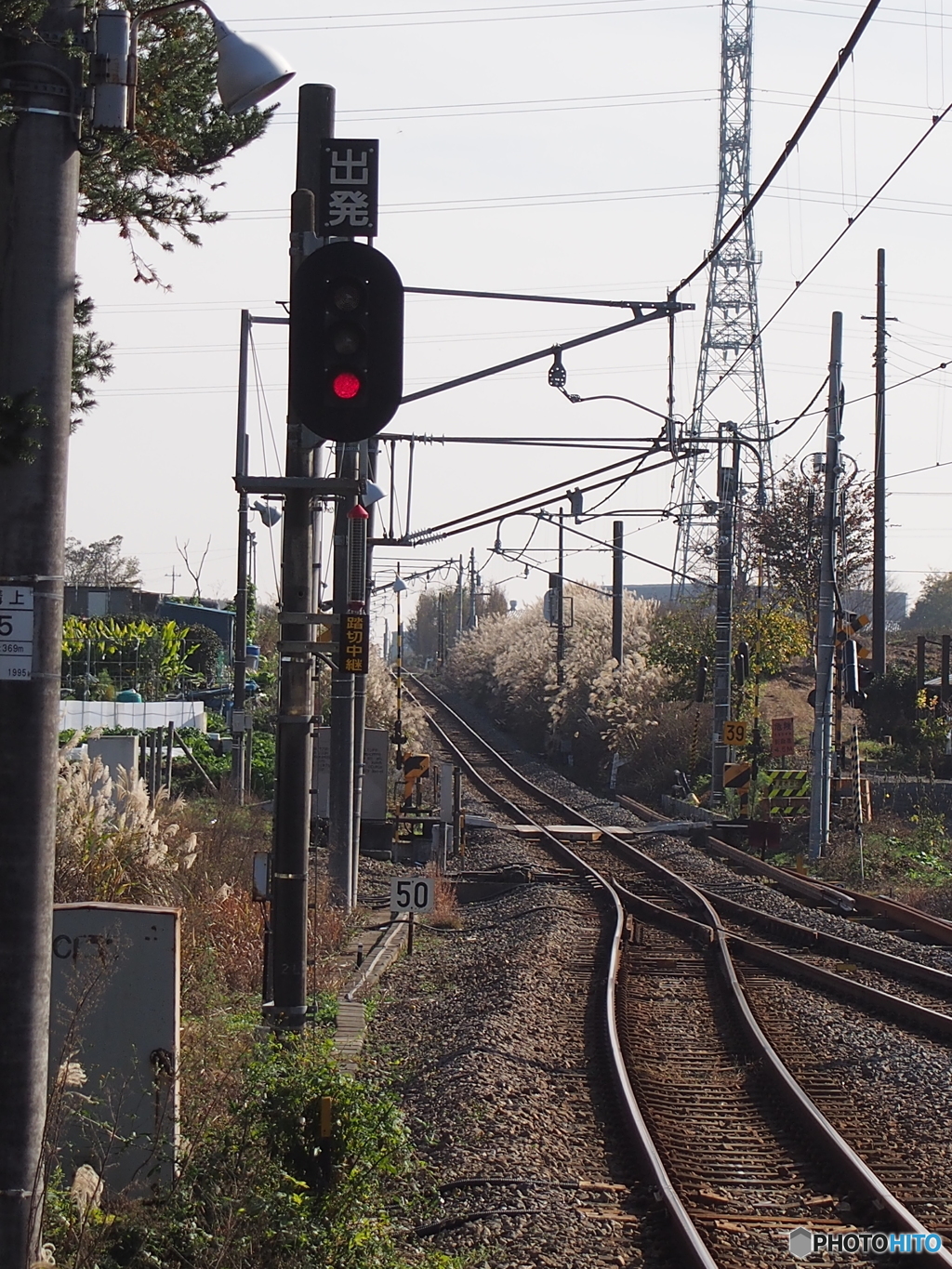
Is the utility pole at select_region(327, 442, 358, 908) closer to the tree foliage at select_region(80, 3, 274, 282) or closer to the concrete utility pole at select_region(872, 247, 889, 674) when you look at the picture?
the tree foliage at select_region(80, 3, 274, 282)

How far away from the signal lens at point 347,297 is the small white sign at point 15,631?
94.1 inches

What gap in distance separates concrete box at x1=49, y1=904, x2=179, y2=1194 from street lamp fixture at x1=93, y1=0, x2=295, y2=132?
3.43m

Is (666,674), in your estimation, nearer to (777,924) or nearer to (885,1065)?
(777,924)

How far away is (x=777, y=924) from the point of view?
17359 mm

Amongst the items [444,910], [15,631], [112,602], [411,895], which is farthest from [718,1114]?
[112,602]

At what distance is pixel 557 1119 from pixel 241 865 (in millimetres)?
7196

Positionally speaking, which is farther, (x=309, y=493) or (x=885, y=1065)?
(x=885, y=1065)

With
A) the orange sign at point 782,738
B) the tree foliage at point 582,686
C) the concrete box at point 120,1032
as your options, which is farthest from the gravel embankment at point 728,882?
the concrete box at point 120,1032

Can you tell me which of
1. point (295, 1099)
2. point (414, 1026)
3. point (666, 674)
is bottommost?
point (414, 1026)

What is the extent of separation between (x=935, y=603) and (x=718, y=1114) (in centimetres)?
11088

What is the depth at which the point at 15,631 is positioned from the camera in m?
4.64

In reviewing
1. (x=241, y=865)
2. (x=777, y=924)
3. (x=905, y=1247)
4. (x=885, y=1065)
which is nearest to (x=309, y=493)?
(x=905, y=1247)

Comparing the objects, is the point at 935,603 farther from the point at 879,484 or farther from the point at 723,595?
the point at 723,595

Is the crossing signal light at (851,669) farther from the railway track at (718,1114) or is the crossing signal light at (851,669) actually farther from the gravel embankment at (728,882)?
the railway track at (718,1114)
